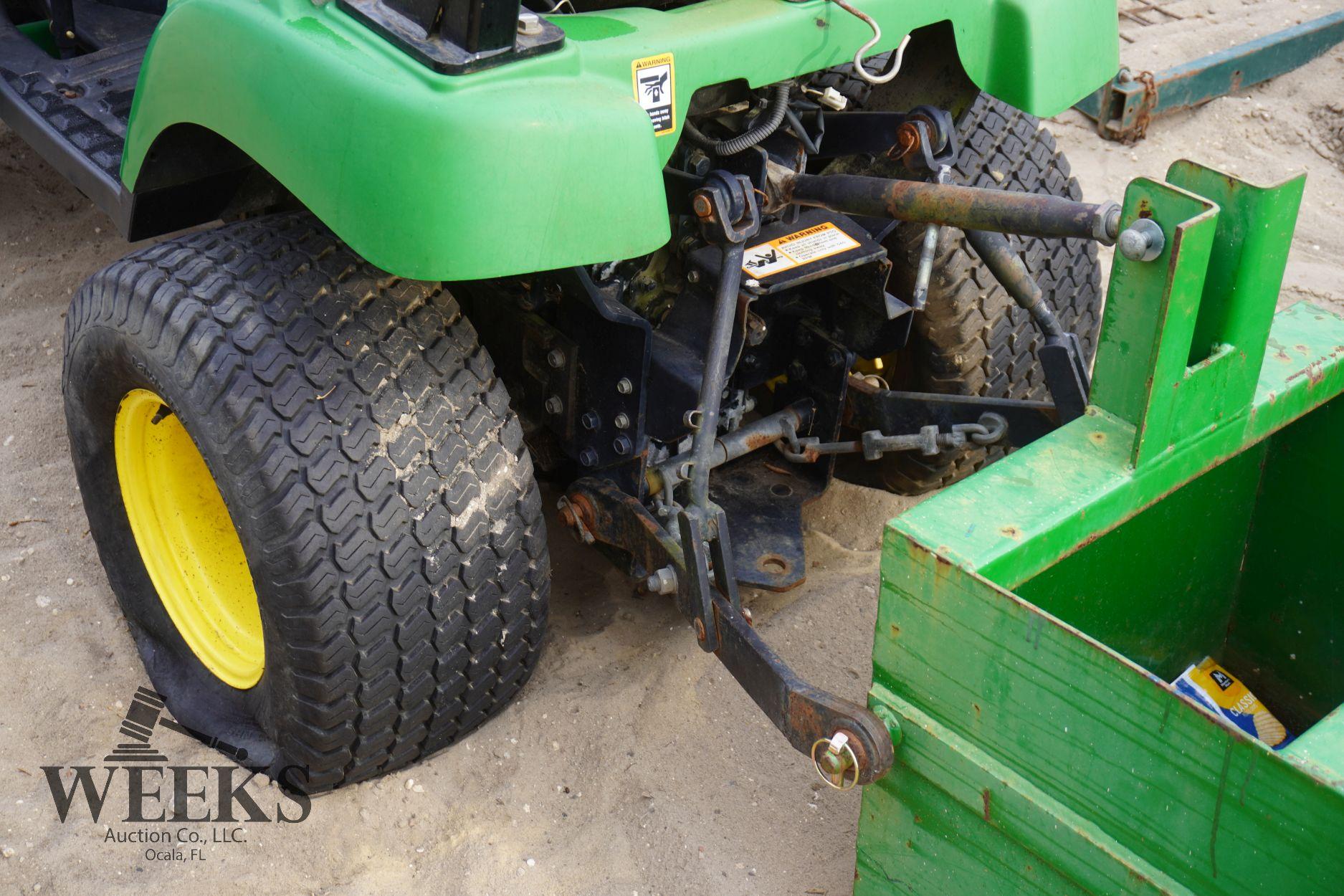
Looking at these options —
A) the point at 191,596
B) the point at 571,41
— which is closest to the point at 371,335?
the point at 571,41

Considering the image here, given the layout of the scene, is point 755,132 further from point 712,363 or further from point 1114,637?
point 1114,637

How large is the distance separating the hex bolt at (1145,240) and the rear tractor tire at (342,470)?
939 millimetres

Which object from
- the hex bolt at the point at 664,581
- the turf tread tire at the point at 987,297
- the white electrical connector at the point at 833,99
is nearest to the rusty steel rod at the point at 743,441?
the hex bolt at the point at 664,581

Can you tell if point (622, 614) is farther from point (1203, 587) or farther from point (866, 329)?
point (1203, 587)

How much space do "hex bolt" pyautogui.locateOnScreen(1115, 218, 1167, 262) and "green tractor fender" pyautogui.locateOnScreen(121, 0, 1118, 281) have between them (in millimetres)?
580

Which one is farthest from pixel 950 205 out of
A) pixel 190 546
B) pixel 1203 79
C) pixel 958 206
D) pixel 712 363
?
pixel 1203 79

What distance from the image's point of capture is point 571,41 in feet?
6.02

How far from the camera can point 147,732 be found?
2453 millimetres

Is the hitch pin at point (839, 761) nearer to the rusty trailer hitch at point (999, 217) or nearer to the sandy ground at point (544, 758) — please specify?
the sandy ground at point (544, 758)

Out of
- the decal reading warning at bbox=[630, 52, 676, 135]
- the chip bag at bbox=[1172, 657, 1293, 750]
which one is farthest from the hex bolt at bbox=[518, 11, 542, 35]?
the chip bag at bbox=[1172, 657, 1293, 750]

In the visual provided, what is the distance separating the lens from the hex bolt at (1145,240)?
1.65 meters

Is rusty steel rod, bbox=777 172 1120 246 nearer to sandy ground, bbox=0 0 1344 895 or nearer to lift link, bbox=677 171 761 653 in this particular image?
lift link, bbox=677 171 761 653

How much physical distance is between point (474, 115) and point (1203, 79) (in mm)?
3774

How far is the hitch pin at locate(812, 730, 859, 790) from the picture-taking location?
71.3 inches
